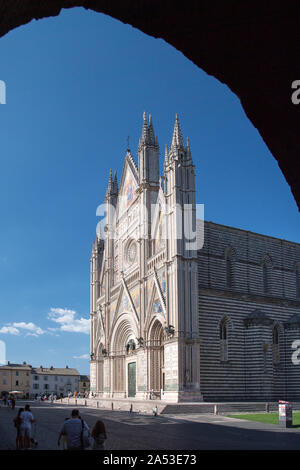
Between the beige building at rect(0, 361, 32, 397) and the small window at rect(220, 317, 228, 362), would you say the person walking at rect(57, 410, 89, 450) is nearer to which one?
the small window at rect(220, 317, 228, 362)

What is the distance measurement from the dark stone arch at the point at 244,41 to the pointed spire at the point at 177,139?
33446mm

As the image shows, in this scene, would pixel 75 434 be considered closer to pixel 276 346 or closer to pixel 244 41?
pixel 244 41

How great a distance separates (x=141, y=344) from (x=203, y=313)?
247 inches

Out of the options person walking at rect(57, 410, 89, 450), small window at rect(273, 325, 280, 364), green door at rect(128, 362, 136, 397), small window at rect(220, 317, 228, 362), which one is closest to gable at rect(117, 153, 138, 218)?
green door at rect(128, 362, 136, 397)

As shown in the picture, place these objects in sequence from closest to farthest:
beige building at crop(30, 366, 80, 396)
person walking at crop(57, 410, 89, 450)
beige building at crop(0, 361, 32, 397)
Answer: person walking at crop(57, 410, 89, 450), beige building at crop(0, 361, 32, 397), beige building at crop(30, 366, 80, 396)

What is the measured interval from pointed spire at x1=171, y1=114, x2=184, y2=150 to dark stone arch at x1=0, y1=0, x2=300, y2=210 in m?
33.4

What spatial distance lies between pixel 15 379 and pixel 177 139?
258 ft

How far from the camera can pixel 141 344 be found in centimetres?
3953

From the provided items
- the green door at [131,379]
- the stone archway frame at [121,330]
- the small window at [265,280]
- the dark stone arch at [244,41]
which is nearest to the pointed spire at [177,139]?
the small window at [265,280]

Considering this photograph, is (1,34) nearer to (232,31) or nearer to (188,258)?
(232,31)

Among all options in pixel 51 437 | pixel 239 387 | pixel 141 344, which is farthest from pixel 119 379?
pixel 51 437

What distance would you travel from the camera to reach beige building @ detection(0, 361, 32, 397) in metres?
101

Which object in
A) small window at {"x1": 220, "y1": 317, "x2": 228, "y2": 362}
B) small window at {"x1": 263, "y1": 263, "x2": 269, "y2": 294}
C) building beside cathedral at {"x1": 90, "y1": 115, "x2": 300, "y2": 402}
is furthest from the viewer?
small window at {"x1": 263, "y1": 263, "x2": 269, "y2": 294}
